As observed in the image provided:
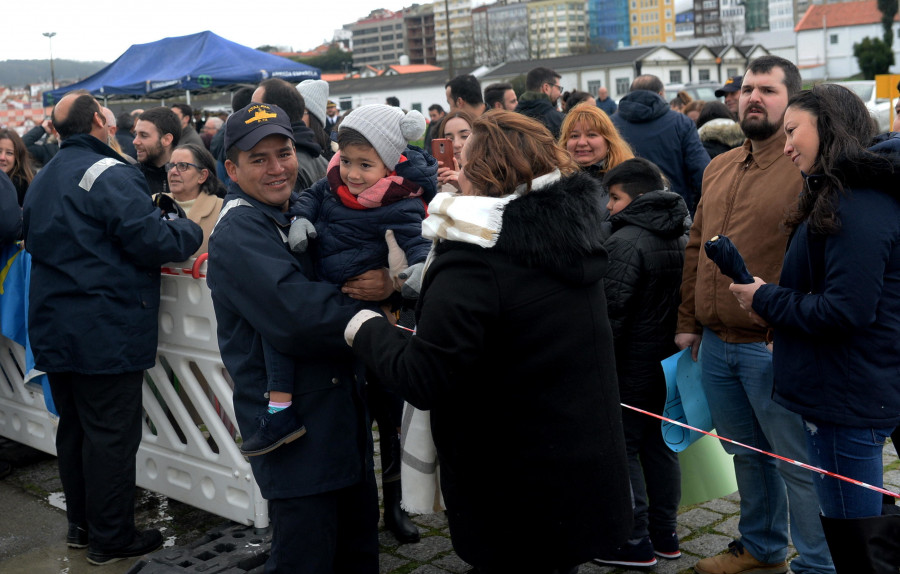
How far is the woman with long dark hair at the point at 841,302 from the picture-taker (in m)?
2.96

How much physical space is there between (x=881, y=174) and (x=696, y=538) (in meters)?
2.26

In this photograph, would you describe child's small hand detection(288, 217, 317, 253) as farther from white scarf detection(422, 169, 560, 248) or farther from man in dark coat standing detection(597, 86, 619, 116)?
man in dark coat standing detection(597, 86, 619, 116)

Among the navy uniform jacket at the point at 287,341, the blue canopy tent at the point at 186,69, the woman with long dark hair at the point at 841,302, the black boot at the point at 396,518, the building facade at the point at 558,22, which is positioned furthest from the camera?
the building facade at the point at 558,22

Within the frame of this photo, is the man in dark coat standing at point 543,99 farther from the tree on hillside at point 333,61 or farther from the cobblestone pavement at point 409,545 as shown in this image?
the tree on hillside at point 333,61

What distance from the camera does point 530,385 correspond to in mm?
2471

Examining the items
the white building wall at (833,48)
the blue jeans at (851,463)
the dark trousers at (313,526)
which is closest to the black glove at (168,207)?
the dark trousers at (313,526)

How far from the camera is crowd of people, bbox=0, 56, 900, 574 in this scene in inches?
97.7

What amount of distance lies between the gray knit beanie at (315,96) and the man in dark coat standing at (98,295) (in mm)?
2038

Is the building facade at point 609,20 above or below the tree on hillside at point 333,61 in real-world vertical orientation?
above

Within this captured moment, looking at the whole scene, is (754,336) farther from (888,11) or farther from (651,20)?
(651,20)

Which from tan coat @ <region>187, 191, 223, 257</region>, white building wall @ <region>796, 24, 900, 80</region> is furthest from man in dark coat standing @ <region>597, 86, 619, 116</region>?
white building wall @ <region>796, 24, 900, 80</region>

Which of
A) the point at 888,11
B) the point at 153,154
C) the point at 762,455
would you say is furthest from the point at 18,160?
the point at 888,11

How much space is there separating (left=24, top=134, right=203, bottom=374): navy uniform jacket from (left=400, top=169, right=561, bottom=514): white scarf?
6.72 feet

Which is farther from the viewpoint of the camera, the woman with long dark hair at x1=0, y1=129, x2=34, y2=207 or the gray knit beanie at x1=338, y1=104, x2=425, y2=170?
the woman with long dark hair at x1=0, y1=129, x2=34, y2=207
